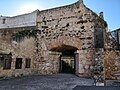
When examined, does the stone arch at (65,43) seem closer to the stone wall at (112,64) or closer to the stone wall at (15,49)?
the stone wall at (15,49)

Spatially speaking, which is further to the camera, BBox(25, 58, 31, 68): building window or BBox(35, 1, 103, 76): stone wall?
BBox(25, 58, 31, 68): building window

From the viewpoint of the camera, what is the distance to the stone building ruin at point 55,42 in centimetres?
710

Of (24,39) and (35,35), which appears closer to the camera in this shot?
(24,39)

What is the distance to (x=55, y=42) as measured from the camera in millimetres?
8594

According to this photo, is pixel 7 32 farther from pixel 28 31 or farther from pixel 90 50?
pixel 90 50

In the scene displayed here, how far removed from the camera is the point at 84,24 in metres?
8.01

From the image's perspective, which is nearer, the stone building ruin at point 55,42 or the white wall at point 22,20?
the stone building ruin at point 55,42

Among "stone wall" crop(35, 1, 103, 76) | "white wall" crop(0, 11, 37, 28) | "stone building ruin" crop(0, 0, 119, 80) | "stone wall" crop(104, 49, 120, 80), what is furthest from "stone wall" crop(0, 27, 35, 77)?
"white wall" crop(0, 11, 37, 28)

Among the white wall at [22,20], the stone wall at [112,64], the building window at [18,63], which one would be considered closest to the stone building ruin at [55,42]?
the building window at [18,63]

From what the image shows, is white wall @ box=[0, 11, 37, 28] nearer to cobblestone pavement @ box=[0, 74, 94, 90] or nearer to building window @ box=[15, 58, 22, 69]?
building window @ box=[15, 58, 22, 69]

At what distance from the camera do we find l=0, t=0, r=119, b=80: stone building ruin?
7096 millimetres

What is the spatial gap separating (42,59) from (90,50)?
3000 mm

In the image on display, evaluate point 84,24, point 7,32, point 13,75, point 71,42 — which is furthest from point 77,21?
point 13,75

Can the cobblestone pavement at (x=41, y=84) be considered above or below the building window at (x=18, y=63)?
below
